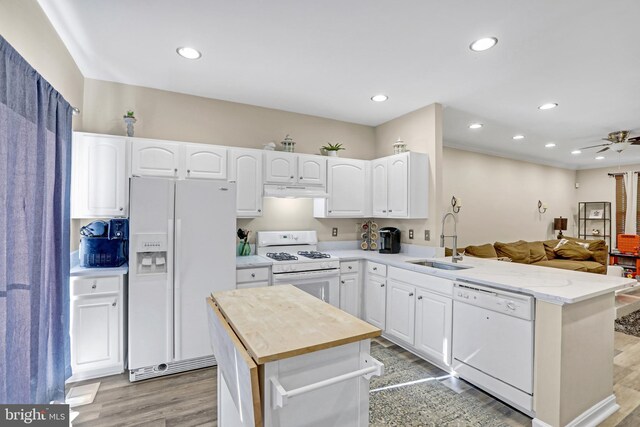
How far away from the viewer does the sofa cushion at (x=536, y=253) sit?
6210 millimetres

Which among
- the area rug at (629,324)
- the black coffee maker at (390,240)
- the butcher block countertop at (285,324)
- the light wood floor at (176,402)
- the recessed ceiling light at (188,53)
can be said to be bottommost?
the light wood floor at (176,402)

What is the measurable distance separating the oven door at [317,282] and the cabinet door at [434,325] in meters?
0.94

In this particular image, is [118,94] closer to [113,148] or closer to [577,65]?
[113,148]

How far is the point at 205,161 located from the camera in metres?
3.23

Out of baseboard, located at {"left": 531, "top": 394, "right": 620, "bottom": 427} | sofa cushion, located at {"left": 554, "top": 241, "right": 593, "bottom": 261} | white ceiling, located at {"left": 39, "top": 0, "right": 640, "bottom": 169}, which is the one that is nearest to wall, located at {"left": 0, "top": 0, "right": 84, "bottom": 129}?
white ceiling, located at {"left": 39, "top": 0, "right": 640, "bottom": 169}

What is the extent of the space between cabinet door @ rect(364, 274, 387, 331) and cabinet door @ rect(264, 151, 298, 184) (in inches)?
61.3

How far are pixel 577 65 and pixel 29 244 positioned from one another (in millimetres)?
4337

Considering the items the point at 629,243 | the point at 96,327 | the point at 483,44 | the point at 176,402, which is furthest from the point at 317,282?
the point at 629,243

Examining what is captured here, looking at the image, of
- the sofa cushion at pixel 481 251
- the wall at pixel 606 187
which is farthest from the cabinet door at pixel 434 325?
the wall at pixel 606 187

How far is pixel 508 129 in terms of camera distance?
473cm

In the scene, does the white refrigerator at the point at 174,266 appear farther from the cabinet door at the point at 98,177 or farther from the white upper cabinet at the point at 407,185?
the white upper cabinet at the point at 407,185

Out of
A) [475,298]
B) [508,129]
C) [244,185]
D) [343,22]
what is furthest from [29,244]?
[508,129]

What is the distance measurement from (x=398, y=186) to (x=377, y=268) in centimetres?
103

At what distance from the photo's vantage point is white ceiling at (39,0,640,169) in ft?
6.67
